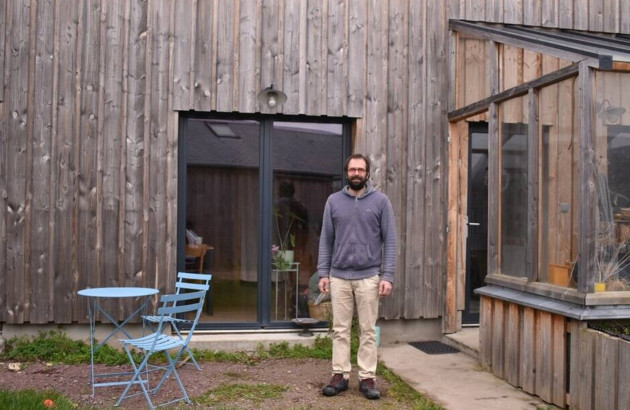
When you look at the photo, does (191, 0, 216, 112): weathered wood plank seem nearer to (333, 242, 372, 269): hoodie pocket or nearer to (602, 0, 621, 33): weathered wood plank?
(333, 242, 372, 269): hoodie pocket

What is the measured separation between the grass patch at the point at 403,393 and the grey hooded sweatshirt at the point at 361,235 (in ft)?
3.06

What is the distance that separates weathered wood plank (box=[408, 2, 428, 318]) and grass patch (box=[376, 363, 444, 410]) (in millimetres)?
1309

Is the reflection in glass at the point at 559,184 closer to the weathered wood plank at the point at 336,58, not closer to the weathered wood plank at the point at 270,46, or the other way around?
the weathered wood plank at the point at 336,58

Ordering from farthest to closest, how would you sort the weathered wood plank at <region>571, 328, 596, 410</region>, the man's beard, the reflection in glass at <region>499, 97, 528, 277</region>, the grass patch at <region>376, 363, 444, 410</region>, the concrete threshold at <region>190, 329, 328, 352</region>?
the concrete threshold at <region>190, 329, 328, 352</region>, the reflection in glass at <region>499, 97, 528, 277</region>, the man's beard, the grass patch at <region>376, 363, 444, 410</region>, the weathered wood plank at <region>571, 328, 596, 410</region>

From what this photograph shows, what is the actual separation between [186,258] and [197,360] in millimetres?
1101

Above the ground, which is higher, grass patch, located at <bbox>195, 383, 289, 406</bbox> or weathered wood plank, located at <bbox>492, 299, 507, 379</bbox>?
weathered wood plank, located at <bbox>492, 299, 507, 379</bbox>

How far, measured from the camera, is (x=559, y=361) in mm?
5367

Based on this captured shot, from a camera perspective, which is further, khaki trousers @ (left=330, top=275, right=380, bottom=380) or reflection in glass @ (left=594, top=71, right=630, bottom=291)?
khaki trousers @ (left=330, top=275, right=380, bottom=380)

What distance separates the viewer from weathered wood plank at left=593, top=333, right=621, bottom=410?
15.5 ft

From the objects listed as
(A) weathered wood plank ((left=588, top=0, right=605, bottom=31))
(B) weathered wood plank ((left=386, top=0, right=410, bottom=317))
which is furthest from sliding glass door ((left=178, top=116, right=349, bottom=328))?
(A) weathered wood plank ((left=588, top=0, right=605, bottom=31))

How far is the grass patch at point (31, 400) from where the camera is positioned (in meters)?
4.87

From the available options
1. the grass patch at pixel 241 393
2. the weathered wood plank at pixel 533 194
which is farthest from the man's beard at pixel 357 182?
the grass patch at pixel 241 393


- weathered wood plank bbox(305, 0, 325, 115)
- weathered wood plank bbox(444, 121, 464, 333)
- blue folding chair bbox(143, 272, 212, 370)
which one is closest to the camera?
blue folding chair bbox(143, 272, 212, 370)

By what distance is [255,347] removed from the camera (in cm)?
713
